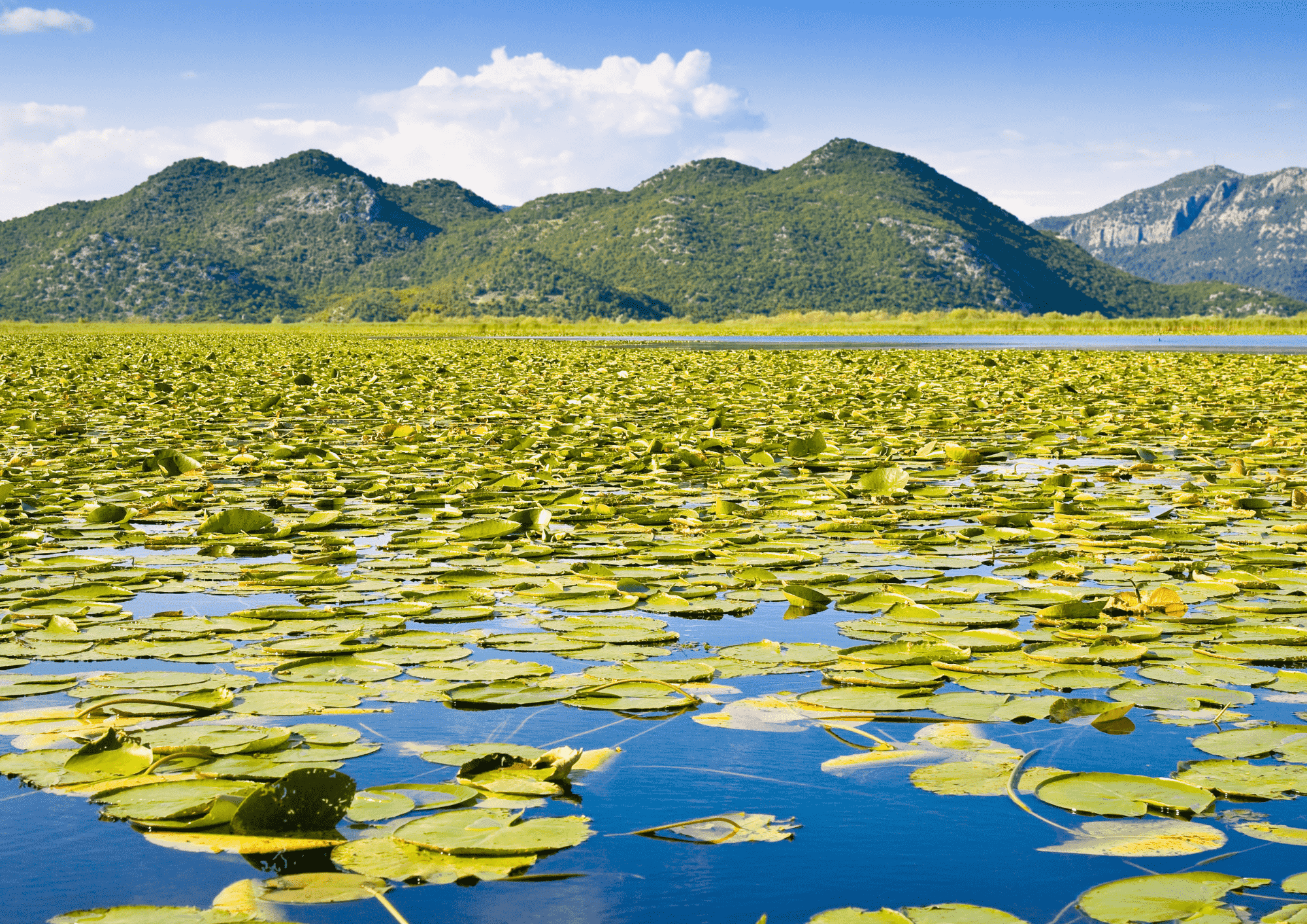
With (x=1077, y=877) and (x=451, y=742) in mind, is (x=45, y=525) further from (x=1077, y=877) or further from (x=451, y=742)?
(x=1077, y=877)

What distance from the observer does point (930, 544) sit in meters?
4.69

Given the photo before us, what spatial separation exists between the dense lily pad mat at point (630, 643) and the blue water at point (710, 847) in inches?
0.7

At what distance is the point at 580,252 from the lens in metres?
133

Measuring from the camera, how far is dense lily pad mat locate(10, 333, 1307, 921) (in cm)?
195

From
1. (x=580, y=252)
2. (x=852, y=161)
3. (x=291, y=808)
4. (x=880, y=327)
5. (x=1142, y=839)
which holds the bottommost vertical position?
(x=1142, y=839)

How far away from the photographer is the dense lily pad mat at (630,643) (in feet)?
6.41

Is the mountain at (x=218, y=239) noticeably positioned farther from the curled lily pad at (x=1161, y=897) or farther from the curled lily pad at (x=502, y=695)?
the curled lily pad at (x=1161, y=897)

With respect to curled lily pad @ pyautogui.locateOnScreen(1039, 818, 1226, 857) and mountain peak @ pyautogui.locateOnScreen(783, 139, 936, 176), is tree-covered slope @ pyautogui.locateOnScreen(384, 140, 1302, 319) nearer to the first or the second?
mountain peak @ pyautogui.locateOnScreen(783, 139, 936, 176)

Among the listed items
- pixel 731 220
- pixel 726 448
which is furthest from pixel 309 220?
pixel 726 448

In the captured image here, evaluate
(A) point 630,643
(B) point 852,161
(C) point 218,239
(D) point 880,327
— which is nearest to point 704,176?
(B) point 852,161

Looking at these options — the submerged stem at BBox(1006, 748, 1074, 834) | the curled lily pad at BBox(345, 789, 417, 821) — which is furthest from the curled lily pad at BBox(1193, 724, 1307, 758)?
the curled lily pad at BBox(345, 789, 417, 821)

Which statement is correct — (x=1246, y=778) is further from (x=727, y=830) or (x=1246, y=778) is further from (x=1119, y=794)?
(x=727, y=830)

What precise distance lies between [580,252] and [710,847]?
13390 centimetres

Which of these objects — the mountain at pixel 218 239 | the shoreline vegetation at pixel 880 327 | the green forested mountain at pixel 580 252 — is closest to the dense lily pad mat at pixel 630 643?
the shoreline vegetation at pixel 880 327
